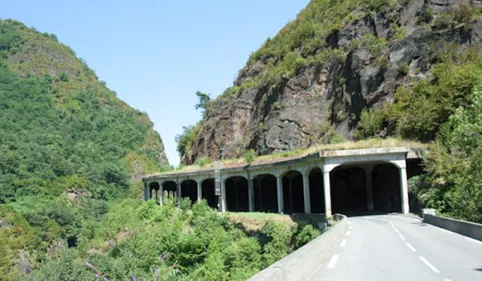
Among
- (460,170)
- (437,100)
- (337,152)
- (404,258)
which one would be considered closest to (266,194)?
(437,100)

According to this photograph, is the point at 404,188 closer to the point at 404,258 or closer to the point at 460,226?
the point at 460,226

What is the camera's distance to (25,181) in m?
99.8

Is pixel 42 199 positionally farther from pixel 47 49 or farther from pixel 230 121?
pixel 47 49

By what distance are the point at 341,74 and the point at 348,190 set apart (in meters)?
15.5

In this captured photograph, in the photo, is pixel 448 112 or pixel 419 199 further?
pixel 448 112

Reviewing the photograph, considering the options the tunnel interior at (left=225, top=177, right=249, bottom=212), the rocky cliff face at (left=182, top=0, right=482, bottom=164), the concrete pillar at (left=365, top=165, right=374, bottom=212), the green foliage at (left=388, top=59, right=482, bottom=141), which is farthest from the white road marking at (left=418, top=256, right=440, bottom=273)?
the tunnel interior at (left=225, top=177, right=249, bottom=212)

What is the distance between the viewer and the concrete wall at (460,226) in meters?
15.9

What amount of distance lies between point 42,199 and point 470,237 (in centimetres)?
9500

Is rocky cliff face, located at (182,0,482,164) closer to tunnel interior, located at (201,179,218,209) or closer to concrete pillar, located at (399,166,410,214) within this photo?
tunnel interior, located at (201,179,218,209)

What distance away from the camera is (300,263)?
27.9 feet

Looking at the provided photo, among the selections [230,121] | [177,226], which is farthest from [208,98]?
[177,226]

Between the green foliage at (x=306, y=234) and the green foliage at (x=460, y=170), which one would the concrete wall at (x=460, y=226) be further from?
the green foliage at (x=306, y=234)

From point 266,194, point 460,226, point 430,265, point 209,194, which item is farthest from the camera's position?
point 209,194

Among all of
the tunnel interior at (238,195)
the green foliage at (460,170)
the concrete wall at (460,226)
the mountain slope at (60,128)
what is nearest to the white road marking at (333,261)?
the concrete wall at (460,226)
